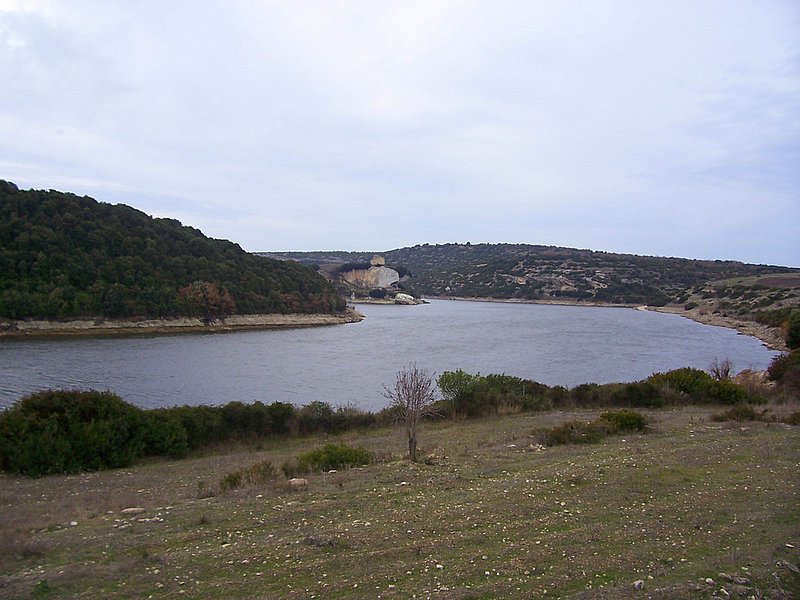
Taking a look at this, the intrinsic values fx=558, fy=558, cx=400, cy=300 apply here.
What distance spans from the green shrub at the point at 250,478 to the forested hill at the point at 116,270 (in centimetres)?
4137

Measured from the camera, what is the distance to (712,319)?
64812 millimetres

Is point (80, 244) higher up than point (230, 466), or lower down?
higher up

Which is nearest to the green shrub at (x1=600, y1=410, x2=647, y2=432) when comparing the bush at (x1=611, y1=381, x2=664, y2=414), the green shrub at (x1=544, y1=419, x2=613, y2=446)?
the green shrub at (x1=544, y1=419, x2=613, y2=446)

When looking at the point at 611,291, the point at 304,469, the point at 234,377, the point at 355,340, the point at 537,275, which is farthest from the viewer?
the point at 537,275

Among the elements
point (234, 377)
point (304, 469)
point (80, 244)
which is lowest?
point (234, 377)

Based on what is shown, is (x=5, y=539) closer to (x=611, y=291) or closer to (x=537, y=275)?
(x=611, y=291)

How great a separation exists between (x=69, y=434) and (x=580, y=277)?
105 meters

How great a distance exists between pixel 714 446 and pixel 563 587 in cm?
689

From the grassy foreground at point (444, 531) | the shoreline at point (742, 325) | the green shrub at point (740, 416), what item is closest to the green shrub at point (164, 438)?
the grassy foreground at point (444, 531)

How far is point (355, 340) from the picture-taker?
4744cm

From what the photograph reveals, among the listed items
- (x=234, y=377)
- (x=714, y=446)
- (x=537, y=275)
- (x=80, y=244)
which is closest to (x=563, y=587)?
(x=714, y=446)

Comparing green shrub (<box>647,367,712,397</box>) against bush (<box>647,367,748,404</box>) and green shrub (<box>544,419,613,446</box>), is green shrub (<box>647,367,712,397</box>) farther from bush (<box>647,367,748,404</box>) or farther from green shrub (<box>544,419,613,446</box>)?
green shrub (<box>544,419,613,446</box>)

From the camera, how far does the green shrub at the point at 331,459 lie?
956 cm

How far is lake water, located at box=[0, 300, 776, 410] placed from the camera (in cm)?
2514
